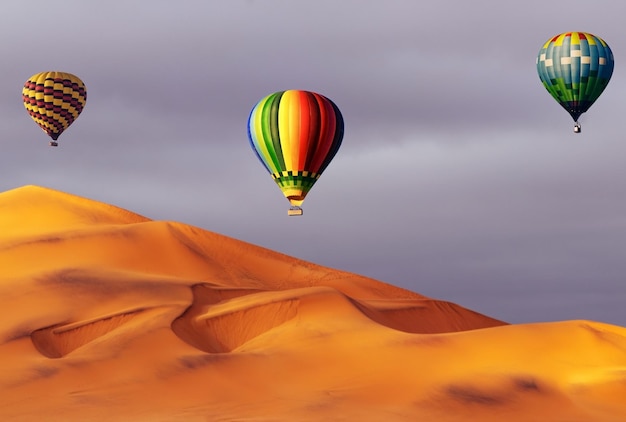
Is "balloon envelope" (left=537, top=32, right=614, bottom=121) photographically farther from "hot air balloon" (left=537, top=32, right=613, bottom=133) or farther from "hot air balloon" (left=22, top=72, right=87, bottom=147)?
"hot air balloon" (left=22, top=72, right=87, bottom=147)

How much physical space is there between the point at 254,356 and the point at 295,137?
974 centimetres

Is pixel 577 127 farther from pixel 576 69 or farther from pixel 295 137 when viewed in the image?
pixel 295 137

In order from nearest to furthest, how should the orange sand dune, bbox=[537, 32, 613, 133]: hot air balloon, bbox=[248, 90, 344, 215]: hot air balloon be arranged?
→ 1. the orange sand dune
2. bbox=[248, 90, 344, 215]: hot air balloon
3. bbox=[537, 32, 613, 133]: hot air balloon

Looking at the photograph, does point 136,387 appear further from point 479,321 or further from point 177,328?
point 479,321

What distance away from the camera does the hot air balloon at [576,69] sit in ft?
225

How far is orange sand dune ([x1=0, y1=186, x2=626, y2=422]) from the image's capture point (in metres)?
54.2

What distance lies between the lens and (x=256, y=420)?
51.8 m

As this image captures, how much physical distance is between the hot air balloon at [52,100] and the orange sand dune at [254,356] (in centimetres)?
937

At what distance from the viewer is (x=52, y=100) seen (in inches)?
3209

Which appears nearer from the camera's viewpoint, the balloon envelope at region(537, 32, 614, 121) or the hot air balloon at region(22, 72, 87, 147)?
the balloon envelope at region(537, 32, 614, 121)

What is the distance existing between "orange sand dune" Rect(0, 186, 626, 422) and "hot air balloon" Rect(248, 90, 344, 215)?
569 cm

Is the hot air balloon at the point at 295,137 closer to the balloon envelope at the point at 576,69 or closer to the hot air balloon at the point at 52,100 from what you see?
the balloon envelope at the point at 576,69

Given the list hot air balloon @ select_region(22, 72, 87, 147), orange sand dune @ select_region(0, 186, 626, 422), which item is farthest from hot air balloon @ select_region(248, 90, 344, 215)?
hot air balloon @ select_region(22, 72, 87, 147)

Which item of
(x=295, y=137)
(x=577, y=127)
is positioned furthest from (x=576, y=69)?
(x=295, y=137)
